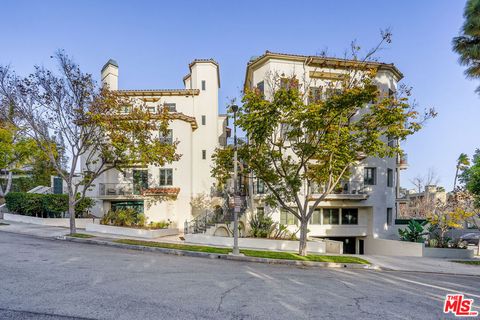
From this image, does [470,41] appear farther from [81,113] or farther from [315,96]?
[81,113]

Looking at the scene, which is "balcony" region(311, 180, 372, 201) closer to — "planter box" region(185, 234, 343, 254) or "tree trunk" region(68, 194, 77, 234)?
"planter box" region(185, 234, 343, 254)

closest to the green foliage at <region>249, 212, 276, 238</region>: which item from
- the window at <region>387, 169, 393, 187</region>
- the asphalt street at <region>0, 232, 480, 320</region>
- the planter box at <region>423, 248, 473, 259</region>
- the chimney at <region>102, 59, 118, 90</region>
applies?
the asphalt street at <region>0, 232, 480, 320</region>

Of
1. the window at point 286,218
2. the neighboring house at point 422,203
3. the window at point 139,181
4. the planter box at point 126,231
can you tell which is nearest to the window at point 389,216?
the window at point 286,218

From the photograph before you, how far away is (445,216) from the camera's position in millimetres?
18969

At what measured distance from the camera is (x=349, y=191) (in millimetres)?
Answer: 21984

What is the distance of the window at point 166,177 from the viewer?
80.0ft

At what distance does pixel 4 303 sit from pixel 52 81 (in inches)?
581

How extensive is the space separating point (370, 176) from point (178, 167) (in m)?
16.1

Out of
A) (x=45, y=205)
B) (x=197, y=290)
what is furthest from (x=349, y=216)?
(x=45, y=205)

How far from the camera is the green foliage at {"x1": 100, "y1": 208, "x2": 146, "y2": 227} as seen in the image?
20.4 metres

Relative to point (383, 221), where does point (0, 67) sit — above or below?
above

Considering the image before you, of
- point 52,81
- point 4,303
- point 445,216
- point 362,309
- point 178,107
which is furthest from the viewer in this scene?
point 178,107

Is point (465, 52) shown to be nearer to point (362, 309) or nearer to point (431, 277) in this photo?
point (431, 277)

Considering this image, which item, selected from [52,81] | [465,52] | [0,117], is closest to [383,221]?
[465,52]
